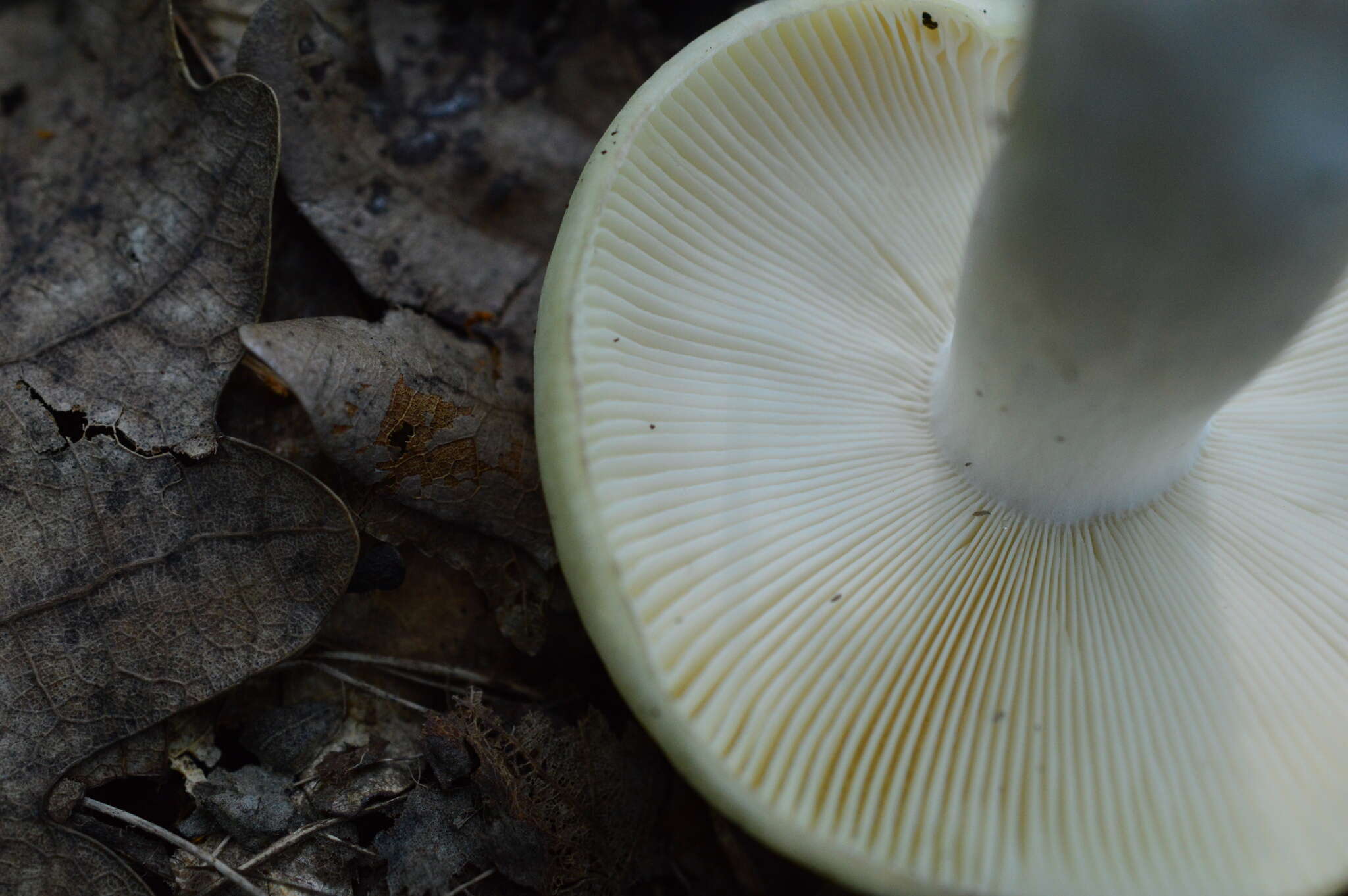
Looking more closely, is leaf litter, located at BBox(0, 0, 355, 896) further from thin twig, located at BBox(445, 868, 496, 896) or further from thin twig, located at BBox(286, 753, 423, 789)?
thin twig, located at BBox(445, 868, 496, 896)

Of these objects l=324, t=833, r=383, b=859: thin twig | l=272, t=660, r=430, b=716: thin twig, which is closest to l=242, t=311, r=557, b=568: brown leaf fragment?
l=272, t=660, r=430, b=716: thin twig

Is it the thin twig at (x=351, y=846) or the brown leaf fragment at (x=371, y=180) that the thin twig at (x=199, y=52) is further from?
the thin twig at (x=351, y=846)

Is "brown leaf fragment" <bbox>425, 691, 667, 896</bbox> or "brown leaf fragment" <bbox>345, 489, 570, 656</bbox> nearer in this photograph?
"brown leaf fragment" <bbox>425, 691, 667, 896</bbox>

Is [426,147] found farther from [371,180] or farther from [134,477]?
[134,477]

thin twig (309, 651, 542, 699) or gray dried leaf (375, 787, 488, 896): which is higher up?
thin twig (309, 651, 542, 699)

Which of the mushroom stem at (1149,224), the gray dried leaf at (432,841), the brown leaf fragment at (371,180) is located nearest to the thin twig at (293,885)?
the gray dried leaf at (432,841)

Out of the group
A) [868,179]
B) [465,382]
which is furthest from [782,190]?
[465,382]

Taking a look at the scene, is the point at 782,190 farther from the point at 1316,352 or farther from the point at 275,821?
the point at 275,821
